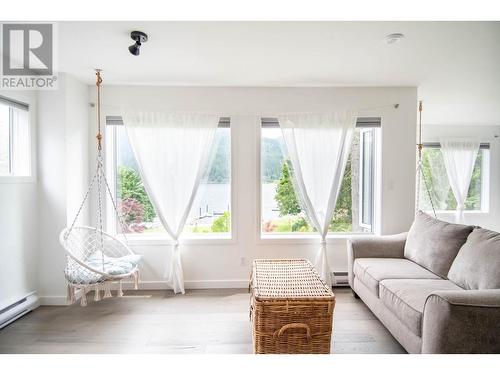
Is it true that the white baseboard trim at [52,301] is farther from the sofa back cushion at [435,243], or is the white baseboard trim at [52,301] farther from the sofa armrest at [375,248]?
the sofa back cushion at [435,243]

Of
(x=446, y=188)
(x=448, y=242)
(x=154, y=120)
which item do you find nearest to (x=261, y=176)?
(x=154, y=120)

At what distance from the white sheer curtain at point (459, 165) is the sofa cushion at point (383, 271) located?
134 inches

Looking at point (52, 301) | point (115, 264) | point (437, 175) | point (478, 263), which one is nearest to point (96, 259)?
point (115, 264)

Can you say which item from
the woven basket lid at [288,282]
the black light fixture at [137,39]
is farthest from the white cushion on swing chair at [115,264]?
the black light fixture at [137,39]

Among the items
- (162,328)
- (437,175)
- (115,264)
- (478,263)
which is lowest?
(162,328)

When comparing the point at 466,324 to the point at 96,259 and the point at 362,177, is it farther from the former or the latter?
the point at 96,259

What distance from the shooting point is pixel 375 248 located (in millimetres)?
3045

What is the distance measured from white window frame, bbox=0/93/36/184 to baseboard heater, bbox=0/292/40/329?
3.84ft

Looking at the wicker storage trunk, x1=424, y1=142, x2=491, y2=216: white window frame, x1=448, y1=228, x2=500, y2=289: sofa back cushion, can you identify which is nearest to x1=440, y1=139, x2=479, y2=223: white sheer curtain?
x1=424, y1=142, x2=491, y2=216: white window frame

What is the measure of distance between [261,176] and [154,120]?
1446 millimetres

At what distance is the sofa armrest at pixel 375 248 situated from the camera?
3.03m

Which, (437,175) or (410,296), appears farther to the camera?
(437,175)

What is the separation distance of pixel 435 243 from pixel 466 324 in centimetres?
119
